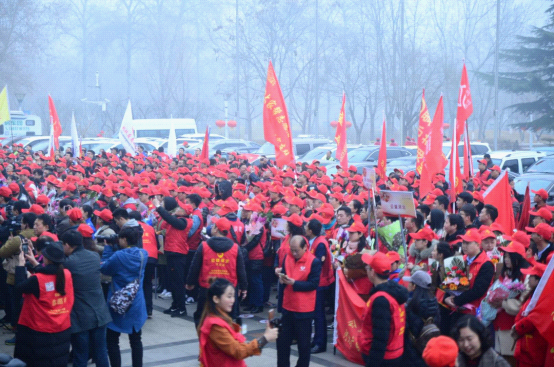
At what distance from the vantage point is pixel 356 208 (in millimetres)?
10195

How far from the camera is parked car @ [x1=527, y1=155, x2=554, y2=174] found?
1760cm

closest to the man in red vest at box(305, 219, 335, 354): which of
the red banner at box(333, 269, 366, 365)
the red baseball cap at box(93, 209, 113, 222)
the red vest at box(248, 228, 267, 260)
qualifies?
the red banner at box(333, 269, 366, 365)

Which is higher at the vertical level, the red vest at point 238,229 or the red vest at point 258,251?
the red vest at point 238,229

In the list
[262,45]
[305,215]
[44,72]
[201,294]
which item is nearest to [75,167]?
[305,215]

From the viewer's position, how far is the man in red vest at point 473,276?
270 inches

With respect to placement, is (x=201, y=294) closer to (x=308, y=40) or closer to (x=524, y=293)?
(x=524, y=293)

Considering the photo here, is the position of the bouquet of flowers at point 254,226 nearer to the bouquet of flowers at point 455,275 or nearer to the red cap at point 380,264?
the bouquet of flowers at point 455,275

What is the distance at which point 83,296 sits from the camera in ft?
22.2

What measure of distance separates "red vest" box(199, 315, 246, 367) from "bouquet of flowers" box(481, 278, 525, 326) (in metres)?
2.75

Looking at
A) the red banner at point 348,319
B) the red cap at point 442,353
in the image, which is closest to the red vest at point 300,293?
the red banner at point 348,319

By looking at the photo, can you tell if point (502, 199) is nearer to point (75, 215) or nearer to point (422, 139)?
point (422, 139)

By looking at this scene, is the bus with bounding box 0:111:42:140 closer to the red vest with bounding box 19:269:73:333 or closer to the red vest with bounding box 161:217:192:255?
the red vest with bounding box 161:217:192:255

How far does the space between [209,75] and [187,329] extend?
57.7 meters

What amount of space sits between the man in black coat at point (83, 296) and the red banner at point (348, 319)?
251 cm
